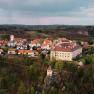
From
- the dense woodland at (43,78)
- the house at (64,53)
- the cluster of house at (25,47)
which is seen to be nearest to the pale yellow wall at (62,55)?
the house at (64,53)

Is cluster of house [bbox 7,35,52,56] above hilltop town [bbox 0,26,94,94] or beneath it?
above

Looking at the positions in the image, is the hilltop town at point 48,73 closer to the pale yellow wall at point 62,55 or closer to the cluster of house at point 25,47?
the pale yellow wall at point 62,55

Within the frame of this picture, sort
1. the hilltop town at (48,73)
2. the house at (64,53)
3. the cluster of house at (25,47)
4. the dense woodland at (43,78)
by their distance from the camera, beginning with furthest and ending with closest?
the cluster of house at (25,47)
the house at (64,53)
the hilltop town at (48,73)
the dense woodland at (43,78)

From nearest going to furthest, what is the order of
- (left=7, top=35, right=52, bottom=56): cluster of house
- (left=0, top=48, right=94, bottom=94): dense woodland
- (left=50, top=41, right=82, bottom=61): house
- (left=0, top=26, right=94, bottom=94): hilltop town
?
(left=0, top=48, right=94, bottom=94): dense woodland → (left=0, top=26, right=94, bottom=94): hilltop town → (left=50, top=41, right=82, bottom=61): house → (left=7, top=35, right=52, bottom=56): cluster of house

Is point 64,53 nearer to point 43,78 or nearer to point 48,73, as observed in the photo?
point 48,73

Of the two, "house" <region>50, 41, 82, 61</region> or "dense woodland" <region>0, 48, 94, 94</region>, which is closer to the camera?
"dense woodland" <region>0, 48, 94, 94</region>

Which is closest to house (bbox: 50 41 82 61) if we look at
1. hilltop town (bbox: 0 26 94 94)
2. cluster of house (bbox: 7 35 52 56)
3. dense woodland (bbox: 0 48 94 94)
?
hilltop town (bbox: 0 26 94 94)

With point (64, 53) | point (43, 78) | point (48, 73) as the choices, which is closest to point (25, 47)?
point (64, 53)

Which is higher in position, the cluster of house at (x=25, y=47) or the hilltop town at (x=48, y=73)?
the cluster of house at (x=25, y=47)

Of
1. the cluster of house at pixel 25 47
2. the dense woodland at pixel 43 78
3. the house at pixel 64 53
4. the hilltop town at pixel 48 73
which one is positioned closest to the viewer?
the dense woodland at pixel 43 78

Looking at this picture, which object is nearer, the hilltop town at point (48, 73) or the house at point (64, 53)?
the hilltop town at point (48, 73)

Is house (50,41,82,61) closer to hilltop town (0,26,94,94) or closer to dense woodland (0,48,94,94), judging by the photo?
hilltop town (0,26,94,94)
